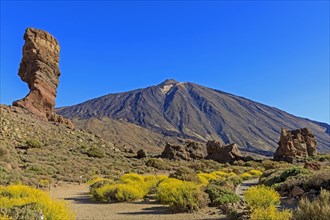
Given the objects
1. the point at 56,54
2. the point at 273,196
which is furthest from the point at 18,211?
the point at 56,54

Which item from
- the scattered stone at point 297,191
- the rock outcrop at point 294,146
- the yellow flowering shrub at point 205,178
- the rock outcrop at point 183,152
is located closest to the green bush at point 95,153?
the rock outcrop at point 183,152

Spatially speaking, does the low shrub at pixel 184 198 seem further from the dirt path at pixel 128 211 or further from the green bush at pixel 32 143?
A: the green bush at pixel 32 143

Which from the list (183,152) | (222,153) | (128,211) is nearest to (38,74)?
(183,152)

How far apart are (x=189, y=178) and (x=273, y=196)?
8673 mm

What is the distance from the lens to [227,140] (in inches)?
6939

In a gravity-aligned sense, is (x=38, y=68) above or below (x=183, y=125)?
below

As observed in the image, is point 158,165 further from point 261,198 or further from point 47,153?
point 261,198

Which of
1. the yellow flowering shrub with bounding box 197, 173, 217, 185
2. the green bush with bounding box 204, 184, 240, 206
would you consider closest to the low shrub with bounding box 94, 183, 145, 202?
the green bush with bounding box 204, 184, 240, 206

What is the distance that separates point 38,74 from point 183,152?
2115 centimetres

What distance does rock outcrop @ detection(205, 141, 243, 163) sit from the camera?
4725cm

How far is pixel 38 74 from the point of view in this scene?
4191 cm

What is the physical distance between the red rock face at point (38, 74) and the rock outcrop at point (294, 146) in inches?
1285

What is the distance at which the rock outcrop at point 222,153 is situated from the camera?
155 ft

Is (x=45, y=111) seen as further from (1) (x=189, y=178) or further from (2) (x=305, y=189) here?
(2) (x=305, y=189)
